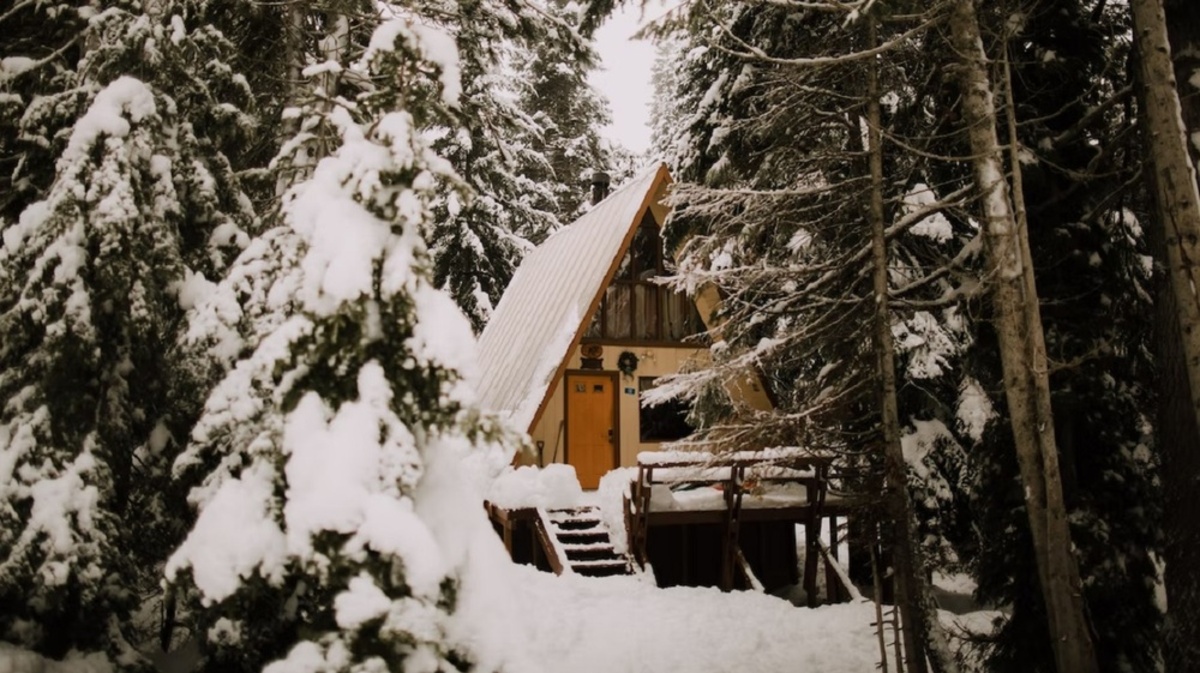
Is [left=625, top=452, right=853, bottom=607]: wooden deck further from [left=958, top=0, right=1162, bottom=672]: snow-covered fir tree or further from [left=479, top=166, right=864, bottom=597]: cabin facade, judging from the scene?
[left=958, top=0, right=1162, bottom=672]: snow-covered fir tree

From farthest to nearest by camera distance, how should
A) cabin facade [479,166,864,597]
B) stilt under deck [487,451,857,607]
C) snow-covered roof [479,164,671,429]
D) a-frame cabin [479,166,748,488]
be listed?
a-frame cabin [479,166,748,488] → snow-covered roof [479,164,671,429] → cabin facade [479,166,864,597] → stilt under deck [487,451,857,607]

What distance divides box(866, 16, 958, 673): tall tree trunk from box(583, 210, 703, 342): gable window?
24.3 feet

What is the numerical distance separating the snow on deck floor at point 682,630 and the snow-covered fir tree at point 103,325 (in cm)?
403

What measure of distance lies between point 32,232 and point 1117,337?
10424 millimetres

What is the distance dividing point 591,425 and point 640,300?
281 cm

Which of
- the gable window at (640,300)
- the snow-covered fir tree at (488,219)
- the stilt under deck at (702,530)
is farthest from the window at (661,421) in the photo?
the snow-covered fir tree at (488,219)

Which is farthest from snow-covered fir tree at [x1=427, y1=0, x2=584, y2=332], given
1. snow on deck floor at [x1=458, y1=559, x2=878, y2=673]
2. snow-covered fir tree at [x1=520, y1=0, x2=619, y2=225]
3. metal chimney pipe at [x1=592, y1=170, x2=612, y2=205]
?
snow on deck floor at [x1=458, y1=559, x2=878, y2=673]

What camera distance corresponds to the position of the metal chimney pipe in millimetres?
20562

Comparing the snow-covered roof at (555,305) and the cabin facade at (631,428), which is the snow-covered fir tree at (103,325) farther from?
the snow-covered roof at (555,305)

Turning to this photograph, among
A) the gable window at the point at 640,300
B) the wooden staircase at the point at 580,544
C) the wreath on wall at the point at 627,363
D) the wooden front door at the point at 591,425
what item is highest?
the gable window at the point at 640,300

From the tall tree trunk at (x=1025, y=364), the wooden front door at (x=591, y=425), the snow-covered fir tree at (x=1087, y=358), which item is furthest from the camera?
the wooden front door at (x=591, y=425)

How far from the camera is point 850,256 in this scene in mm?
8406

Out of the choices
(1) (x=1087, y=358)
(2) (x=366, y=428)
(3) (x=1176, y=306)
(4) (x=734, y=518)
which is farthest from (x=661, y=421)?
(2) (x=366, y=428)

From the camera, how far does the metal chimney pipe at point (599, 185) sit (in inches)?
810
